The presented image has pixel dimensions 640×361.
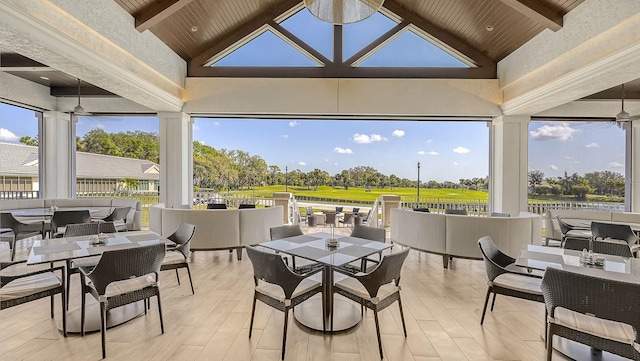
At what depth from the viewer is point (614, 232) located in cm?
413

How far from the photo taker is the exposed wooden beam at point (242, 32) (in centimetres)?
620

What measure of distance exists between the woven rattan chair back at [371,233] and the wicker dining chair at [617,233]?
3581 mm

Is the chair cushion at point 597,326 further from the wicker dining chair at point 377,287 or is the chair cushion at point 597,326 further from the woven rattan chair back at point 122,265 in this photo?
the woven rattan chair back at point 122,265

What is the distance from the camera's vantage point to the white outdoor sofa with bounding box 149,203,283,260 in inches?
176

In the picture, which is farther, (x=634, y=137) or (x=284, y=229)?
(x=634, y=137)

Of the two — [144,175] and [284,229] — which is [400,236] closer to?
[284,229]

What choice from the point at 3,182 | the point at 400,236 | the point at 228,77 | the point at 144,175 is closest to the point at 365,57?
the point at 228,77

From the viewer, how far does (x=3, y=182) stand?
6.16 m

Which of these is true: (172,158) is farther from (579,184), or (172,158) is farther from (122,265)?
(579,184)

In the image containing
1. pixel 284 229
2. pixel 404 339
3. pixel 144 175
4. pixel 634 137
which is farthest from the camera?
pixel 144 175

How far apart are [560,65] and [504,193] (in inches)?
107

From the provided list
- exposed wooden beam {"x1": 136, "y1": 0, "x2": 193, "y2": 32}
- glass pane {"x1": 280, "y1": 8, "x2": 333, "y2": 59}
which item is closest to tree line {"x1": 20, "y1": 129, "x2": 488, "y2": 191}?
exposed wooden beam {"x1": 136, "y1": 0, "x2": 193, "y2": 32}

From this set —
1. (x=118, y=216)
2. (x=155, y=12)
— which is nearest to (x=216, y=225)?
(x=118, y=216)

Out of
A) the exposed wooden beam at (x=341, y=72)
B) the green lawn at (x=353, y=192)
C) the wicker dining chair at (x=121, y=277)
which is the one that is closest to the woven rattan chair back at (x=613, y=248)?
the wicker dining chair at (x=121, y=277)
